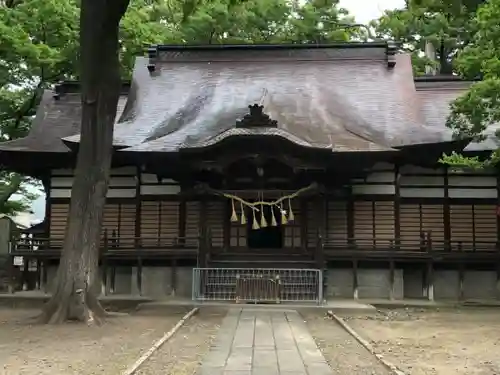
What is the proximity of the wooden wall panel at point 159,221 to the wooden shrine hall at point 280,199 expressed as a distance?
3 cm

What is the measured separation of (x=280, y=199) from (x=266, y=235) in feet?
7.99

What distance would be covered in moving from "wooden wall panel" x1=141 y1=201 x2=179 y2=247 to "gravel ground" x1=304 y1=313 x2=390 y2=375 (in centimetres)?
586

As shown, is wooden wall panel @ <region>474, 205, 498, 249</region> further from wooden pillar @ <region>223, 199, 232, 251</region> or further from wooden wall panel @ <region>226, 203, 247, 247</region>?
wooden pillar @ <region>223, 199, 232, 251</region>

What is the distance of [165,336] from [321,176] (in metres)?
7.04

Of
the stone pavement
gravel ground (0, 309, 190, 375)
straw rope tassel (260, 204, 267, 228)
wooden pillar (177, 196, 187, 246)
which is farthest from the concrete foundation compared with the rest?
the stone pavement

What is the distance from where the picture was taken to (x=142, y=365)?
297 inches

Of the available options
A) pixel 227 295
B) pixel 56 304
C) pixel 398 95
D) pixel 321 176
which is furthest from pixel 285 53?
pixel 56 304

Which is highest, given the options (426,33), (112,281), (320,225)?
(426,33)

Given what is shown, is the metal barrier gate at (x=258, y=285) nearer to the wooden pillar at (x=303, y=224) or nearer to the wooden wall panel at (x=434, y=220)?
the wooden pillar at (x=303, y=224)

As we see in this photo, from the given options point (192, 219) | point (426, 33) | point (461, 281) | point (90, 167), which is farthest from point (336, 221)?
point (426, 33)

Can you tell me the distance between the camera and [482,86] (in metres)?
12.2

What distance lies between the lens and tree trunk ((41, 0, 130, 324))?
444 inches

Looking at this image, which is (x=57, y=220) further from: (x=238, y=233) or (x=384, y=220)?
(x=384, y=220)

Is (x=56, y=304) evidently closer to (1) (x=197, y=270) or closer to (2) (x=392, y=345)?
(1) (x=197, y=270)
